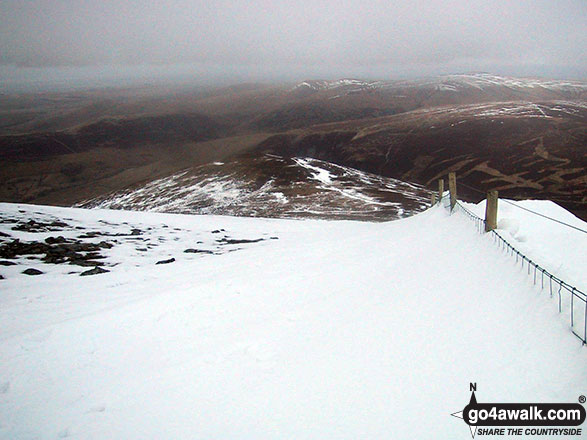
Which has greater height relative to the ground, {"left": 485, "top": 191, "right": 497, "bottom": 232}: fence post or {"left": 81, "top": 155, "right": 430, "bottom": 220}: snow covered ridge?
{"left": 485, "top": 191, "right": 497, "bottom": 232}: fence post

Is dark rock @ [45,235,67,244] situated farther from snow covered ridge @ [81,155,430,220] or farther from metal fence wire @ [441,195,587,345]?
snow covered ridge @ [81,155,430,220]

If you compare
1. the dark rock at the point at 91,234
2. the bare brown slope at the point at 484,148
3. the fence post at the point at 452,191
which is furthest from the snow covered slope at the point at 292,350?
the bare brown slope at the point at 484,148

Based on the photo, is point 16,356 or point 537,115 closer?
point 16,356

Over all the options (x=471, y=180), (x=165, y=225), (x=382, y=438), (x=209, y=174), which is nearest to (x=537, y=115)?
(x=471, y=180)

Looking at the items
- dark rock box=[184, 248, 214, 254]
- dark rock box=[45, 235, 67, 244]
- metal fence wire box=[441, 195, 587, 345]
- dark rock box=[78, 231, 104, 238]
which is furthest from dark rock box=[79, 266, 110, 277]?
metal fence wire box=[441, 195, 587, 345]

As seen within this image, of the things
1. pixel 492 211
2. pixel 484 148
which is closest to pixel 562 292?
pixel 492 211

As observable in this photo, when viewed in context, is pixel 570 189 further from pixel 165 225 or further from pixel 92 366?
pixel 92 366

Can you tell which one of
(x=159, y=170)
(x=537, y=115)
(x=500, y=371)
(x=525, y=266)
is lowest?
(x=159, y=170)
